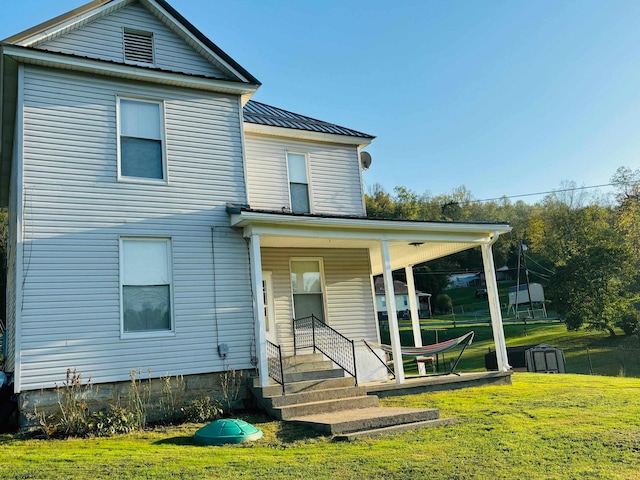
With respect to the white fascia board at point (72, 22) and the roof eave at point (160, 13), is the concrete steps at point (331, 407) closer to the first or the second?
the roof eave at point (160, 13)

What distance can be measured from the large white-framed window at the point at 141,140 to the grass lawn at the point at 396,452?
4505 millimetres

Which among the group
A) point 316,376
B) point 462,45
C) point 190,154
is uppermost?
point 462,45

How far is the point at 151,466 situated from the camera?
568 cm

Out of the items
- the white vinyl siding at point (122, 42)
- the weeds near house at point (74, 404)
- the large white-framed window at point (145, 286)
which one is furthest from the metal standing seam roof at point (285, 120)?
the weeds near house at point (74, 404)

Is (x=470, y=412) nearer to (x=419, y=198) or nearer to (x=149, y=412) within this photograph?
(x=149, y=412)

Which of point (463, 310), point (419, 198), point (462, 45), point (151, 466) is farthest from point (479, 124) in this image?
point (419, 198)

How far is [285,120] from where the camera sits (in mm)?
12883

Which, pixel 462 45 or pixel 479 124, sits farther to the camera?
pixel 479 124

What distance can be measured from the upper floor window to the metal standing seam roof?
2510mm

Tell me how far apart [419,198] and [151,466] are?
63507mm

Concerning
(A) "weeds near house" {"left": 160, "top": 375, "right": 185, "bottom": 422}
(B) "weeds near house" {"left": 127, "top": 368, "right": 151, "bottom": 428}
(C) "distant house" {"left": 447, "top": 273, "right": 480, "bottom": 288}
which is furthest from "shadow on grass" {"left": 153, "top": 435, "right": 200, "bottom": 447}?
(C) "distant house" {"left": 447, "top": 273, "right": 480, "bottom": 288}

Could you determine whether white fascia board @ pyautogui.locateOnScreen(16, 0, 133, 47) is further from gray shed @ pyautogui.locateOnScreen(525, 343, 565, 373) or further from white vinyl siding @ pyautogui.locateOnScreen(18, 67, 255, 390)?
gray shed @ pyautogui.locateOnScreen(525, 343, 565, 373)

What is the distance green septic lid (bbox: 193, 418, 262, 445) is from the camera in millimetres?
6785

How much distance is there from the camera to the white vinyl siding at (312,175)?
11.9 m
